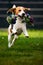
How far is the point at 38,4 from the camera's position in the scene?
1908 cm

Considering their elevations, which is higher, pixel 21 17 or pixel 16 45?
pixel 21 17

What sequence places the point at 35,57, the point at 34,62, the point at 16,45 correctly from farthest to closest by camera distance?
the point at 16,45 < the point at 35,57 < the point at 34,62

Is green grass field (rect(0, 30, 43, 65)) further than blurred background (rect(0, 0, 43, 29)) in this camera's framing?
No

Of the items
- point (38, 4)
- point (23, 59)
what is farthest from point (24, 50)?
point (38, 4)

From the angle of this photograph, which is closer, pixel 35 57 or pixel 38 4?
pixel 35 57

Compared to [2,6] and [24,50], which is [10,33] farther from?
[2,6]

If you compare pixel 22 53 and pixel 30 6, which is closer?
pixel 22 53

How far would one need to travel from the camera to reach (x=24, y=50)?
994 cm

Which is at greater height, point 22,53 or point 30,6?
point 30,6

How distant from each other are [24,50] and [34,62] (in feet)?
5.37

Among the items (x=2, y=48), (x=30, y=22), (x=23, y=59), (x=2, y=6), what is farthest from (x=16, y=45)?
(x=2, y=6)

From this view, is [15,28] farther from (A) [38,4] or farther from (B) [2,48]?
(A) [38,4]

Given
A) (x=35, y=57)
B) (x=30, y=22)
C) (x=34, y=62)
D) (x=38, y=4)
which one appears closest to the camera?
(x=34, y=62)

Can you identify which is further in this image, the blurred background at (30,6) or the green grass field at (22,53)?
the blurred background at (30,6)
